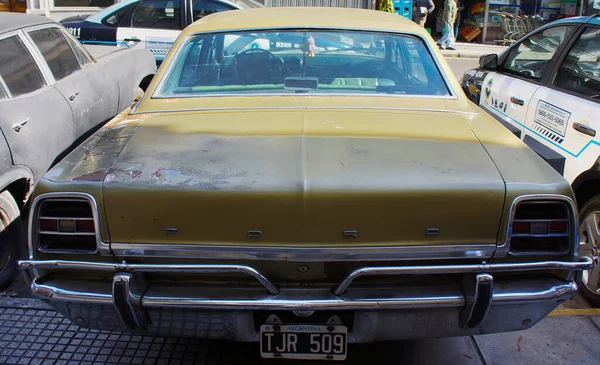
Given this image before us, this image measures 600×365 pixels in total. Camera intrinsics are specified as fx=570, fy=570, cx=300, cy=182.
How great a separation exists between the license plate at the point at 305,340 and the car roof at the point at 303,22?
2.11 meters

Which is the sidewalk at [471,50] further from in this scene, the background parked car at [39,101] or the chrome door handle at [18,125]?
the chrome door handle at [18,125]

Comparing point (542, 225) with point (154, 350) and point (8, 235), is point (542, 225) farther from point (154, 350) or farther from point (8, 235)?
point (8, 235)

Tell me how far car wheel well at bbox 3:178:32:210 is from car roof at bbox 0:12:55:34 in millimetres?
1285

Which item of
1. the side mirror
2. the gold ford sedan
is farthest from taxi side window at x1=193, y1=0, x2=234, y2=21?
the gold ford sedan

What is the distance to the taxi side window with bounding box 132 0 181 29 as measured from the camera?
8.63 m

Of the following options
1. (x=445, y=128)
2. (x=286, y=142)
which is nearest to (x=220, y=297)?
(x=286, y=142)

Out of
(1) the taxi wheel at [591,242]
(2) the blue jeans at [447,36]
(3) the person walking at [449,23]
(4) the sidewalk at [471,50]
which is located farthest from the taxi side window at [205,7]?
(2) the blue jeans at [447,36]

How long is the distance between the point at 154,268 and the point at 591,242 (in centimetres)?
293

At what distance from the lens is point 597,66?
165 inches

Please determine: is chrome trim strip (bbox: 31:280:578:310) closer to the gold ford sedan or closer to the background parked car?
the gold ford sedan

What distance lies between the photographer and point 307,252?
240 cm

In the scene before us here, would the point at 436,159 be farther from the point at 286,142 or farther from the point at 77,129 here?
the point at 77,129

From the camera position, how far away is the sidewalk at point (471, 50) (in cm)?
1542

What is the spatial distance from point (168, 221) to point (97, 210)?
1.01ft
